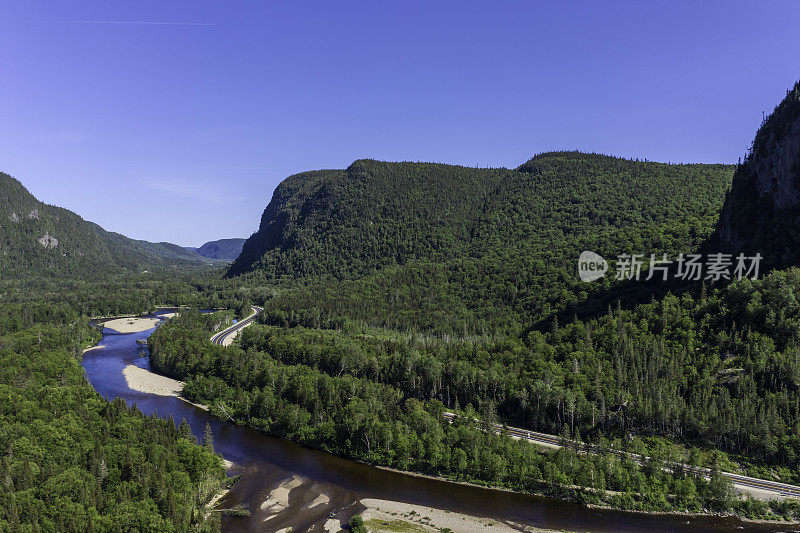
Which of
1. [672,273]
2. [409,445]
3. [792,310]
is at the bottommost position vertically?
[409,445]

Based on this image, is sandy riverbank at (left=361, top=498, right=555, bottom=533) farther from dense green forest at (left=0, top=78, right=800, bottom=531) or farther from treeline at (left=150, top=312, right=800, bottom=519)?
dense green forest at (left=0, top=78, right=800, bottom=531)

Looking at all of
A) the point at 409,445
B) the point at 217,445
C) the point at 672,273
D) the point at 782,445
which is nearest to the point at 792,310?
the point at 782,445

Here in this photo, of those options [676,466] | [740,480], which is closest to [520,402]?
[676,466]

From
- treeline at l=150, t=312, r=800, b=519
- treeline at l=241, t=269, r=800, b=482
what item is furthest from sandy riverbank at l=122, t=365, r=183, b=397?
treeline at l=241, t=269, r=800, b=482

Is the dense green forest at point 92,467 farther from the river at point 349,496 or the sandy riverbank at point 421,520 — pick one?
the sandy riverbank at point 421,520

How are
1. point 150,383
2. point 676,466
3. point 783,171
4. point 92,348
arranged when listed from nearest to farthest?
1. point 676,466
2. point 783,171
3. point 150,383
4. point 92,348

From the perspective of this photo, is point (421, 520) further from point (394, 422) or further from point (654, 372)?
point (654, 372)

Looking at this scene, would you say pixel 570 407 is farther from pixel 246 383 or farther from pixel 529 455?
pixel 246 383
